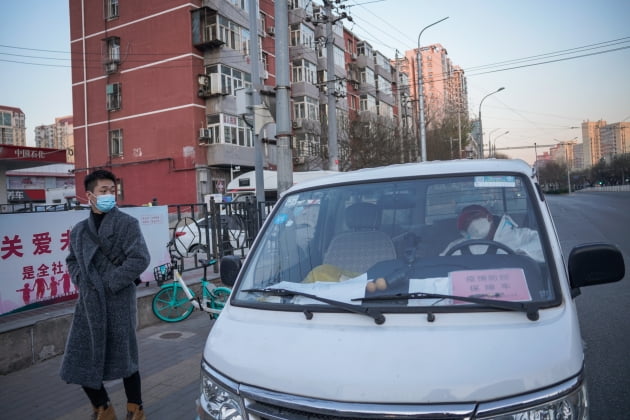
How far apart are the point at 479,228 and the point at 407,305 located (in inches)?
30.5

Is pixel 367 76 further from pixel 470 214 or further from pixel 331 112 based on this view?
pixel 470 214

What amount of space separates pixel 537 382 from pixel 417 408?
18.2 inches

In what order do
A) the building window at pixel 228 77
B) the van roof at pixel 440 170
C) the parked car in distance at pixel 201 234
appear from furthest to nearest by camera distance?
the building window at pixel 228 77
the parked car in distance at pixel 201 234
the van roof at pixel 440 170

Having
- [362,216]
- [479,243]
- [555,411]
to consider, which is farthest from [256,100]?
[555,411]

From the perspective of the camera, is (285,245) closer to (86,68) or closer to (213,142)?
(213,142)

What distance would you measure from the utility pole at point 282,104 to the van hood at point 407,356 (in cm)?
749

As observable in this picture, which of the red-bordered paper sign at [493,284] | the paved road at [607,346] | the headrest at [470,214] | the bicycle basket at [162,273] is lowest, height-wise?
the paved road at [607,346]

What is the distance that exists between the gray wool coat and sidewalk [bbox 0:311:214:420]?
2.49 feet

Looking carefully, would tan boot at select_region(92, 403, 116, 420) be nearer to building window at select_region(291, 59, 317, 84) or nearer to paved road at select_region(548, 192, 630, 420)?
paved road at select_region(548, 192, 630, 420)

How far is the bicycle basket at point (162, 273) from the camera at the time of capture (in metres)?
7.66

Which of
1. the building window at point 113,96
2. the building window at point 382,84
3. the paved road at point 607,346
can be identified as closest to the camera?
the paved road at point 607,346

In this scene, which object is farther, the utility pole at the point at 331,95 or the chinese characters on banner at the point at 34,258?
the utility pole at the point at 331,95

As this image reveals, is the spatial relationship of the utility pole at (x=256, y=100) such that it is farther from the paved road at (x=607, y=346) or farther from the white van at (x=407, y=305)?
the white van at (x=407, y=305)

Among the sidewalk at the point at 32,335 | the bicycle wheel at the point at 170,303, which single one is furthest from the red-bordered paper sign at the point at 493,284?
the bicycle wheel at the point at 170,303
